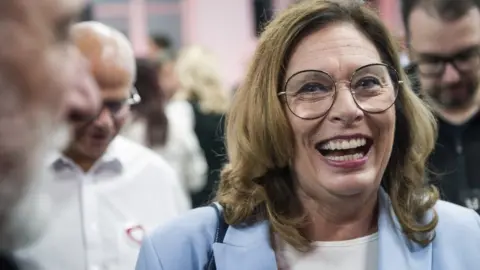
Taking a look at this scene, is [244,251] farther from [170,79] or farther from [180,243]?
[170,79]

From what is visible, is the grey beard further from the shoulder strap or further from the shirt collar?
the shirt collar

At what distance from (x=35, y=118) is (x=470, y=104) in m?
1.95

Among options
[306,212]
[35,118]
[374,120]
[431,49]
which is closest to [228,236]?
[306,212]

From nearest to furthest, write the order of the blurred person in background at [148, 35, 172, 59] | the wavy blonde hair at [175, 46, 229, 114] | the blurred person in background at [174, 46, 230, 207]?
the blurred person in background at [174, 46, 230, 207]
the wavy blonde hair at [175, 46, 229, 114]
the blurred person in background at [148, 35, 172, 59]

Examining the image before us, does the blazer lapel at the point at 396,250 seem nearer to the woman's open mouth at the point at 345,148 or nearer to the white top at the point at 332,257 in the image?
the white top at the point at 332,257

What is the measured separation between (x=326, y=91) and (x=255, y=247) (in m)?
0.43

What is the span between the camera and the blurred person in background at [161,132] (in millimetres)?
3972

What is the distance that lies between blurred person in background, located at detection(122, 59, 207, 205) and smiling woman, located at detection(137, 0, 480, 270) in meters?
1.85

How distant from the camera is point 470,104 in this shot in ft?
8.16

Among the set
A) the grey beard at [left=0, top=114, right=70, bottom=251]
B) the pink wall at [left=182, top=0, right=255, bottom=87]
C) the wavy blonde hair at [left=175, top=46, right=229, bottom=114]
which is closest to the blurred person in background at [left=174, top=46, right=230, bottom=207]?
the wavy blonde hair at [left=175, top=46, right=229, bottom=114]

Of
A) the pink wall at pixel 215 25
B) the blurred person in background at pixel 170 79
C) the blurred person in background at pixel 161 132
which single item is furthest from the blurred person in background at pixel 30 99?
the pink wall at pixel 215 25

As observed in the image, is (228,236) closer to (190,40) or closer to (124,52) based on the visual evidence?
(124,52)

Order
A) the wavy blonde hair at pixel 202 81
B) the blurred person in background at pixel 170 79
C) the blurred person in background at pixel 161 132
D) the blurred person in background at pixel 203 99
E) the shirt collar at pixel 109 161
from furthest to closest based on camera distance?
the blurred person in background at pixel 170 79 → the wavy blonde hair at pixel 202 81 → the blurred person in background at pixel 203 99 → the blurred person in background at pixel 161 132 → the shirt collar at pixel 109 161

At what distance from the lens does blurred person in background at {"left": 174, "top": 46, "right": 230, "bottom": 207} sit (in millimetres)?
4422
